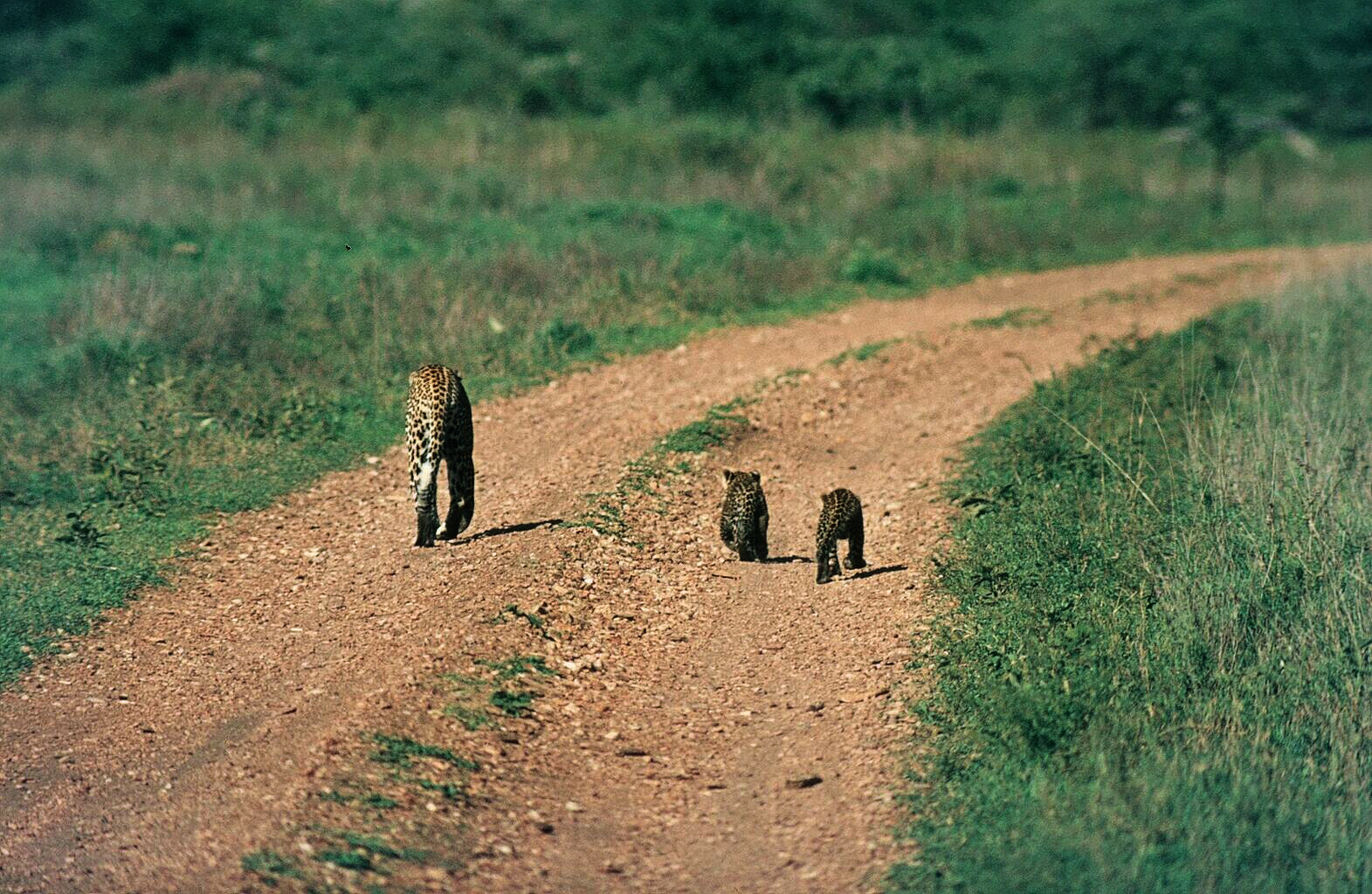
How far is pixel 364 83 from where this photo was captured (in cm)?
2923

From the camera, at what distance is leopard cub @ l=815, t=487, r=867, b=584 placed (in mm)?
7629

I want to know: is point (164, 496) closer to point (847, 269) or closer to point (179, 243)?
point (179, 243)

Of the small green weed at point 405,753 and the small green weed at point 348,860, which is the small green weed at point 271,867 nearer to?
the small green weed at point 348,860

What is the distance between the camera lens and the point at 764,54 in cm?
3005

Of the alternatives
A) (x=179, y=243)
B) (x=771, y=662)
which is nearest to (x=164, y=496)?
(x=771, y=662)

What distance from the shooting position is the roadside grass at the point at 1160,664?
15.6ft

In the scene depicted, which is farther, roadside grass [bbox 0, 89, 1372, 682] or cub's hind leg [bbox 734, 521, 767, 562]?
roadside grass [bbox 0, 89, 1372, 682]

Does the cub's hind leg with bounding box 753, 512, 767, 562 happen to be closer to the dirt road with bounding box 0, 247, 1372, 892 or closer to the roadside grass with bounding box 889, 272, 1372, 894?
the dirt road with bounding box 0, 247, 1372, 892

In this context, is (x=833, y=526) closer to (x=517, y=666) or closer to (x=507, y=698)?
A: (x=517, y=666)

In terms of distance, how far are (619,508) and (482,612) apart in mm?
1827

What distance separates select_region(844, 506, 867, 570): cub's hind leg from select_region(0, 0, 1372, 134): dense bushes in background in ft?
68.4

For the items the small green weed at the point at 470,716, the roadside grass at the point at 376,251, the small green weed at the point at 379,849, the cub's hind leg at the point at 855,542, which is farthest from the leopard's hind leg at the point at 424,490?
the small green weed at the point at 379,849

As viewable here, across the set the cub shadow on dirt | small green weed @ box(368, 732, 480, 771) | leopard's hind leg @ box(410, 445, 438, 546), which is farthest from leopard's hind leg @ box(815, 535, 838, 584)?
small green weed @ box(368, 732, 480, 771)

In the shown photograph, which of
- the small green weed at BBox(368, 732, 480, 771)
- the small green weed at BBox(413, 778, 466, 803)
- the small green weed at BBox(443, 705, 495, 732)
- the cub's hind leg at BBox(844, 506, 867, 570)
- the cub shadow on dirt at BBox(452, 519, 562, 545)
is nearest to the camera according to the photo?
the small green weed at BBox(413, 778, 466, 803)
